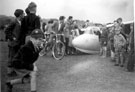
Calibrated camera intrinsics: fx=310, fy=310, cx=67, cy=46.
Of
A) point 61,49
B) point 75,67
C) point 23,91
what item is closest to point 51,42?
point 61,49

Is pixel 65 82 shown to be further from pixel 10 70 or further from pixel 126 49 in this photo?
pixel 126 49

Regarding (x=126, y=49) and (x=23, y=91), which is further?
(x=126, y=49)

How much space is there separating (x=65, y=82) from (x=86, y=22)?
0.38 m

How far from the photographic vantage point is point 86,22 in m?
1.84

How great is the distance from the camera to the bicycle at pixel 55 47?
2002mm

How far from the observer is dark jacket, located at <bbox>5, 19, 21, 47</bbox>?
178 cm

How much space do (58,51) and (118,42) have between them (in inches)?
16.5

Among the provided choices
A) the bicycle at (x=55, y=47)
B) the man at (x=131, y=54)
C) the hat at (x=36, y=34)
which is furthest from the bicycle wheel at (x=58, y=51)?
the man at (x=131, y=54)

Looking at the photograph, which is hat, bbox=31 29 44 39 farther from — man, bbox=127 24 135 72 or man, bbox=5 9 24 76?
man, bbox=127 24 135 72

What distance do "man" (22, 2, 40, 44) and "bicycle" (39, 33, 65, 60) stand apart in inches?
7.5

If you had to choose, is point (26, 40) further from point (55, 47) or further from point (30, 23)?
point (55, 47)

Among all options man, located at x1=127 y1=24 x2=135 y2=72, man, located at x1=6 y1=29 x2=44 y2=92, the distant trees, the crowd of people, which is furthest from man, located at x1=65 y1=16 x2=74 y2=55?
man, located at x1=127 y1=24 x2=135 y2=72

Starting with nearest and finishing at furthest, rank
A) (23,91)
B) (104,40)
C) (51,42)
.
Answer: (23,91)
(104,40)
(51,42)

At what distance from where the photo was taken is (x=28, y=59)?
5.64 ft
